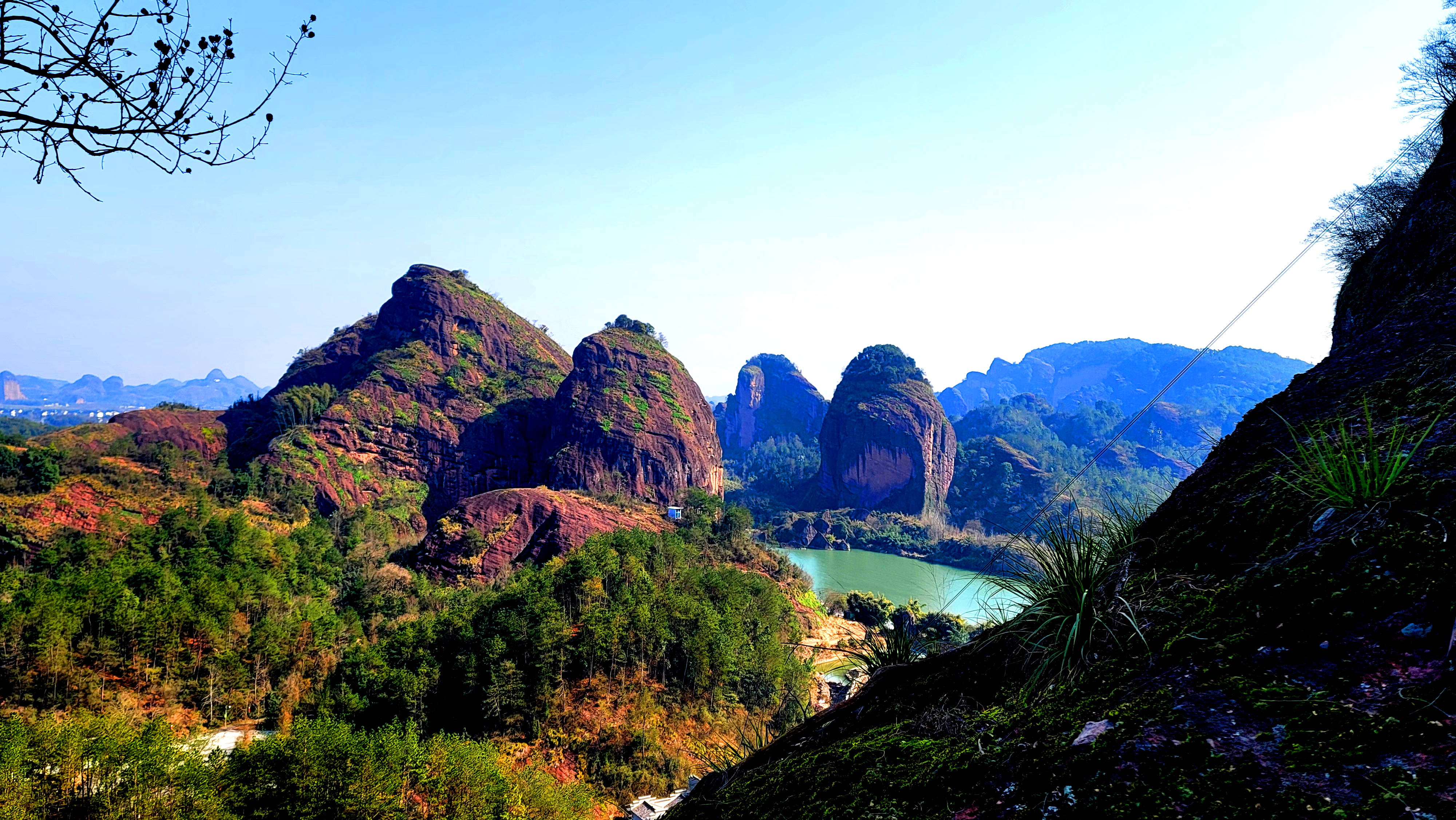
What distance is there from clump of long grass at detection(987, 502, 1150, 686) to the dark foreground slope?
0.10 m

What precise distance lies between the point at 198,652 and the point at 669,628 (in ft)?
49.8

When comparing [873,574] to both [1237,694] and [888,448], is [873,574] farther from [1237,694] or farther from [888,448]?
[1237,694]

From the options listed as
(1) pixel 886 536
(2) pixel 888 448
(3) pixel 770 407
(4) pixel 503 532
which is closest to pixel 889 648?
(4) pixel 503 532

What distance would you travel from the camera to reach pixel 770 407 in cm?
16312

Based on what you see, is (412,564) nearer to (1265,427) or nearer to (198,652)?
(198,652)

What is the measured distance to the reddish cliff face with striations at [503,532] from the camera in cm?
3209

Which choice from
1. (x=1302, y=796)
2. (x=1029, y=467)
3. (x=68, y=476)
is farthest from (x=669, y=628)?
(x=1029, y=467)

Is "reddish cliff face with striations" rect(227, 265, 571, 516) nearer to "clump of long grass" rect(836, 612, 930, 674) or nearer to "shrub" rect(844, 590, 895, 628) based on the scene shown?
"shrub" rect(844, 590, 895, 628)

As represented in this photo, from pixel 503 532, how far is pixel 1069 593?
33951mm

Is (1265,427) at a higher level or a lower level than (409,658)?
higher

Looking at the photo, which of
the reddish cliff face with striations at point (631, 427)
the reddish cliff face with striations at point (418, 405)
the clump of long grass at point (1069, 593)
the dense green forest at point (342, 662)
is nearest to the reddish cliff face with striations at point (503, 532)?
the dense green forest at point (342, 662)

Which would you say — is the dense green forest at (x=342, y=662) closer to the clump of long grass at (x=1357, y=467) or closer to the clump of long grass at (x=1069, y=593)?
the clump of long grass at (x=1069, y=593)

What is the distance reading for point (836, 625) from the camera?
34.4 m

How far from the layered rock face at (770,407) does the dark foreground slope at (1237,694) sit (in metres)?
149
